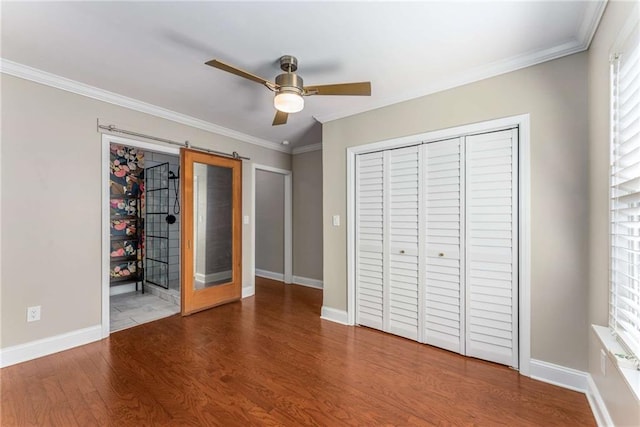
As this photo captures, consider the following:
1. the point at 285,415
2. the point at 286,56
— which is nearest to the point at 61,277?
the point at 285,415

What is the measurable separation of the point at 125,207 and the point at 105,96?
89.5 inches

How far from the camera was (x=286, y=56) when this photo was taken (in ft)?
7.15

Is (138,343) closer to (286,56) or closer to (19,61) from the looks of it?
(19,61)

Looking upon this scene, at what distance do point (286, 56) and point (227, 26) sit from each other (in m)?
0.47

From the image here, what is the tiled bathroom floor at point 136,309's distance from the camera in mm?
3336

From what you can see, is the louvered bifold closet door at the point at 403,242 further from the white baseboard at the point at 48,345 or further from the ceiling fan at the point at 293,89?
the white baseboard at the point at 48,345

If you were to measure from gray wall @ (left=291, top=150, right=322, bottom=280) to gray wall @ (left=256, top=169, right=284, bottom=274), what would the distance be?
369mm

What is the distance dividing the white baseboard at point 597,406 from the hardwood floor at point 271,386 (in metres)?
0.06

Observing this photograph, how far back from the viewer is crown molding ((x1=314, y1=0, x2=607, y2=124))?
5.70ft

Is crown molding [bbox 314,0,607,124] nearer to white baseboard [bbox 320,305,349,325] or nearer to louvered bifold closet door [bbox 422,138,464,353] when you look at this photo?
louvered bifold closet door [bbox 422,138,464,353]

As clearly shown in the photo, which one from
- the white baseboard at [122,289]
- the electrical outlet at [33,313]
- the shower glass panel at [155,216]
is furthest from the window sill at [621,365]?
the white baseboard at [122,289]

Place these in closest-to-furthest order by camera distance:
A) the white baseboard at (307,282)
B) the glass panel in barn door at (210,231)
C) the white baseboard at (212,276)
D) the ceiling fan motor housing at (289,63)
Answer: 1. the ceiling fan motor housing at (289,63)
2. the glass panel in barn door at (210,231)
3. the white baseboard at (212,276)
4. the white baseboard at (307,282)

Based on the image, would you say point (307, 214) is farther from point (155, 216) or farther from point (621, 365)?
point (621, 365)

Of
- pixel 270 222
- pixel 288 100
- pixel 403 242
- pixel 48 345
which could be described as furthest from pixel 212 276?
pixel 288 100
